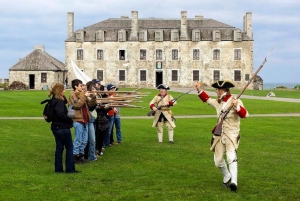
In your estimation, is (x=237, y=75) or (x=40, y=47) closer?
(x=237, y=75)

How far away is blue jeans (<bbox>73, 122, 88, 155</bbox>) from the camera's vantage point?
46.7ft

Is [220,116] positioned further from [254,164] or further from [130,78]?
[130,78]

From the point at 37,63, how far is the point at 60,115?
6900cm

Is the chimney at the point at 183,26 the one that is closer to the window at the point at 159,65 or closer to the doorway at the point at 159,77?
the window at the point at 159,65

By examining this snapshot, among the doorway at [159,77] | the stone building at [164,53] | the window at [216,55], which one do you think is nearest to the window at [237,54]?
the stone building at [164,53]

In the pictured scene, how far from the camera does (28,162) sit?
48.1 ft

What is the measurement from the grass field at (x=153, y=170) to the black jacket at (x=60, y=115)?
112 cm

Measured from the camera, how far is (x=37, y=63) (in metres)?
80.2

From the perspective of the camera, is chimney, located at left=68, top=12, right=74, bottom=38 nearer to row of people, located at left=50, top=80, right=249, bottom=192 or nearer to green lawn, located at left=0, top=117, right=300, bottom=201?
green lawn, located at left=0, top=117, right=300, bottom=201

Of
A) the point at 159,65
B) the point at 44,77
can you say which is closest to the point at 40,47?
the point at 44,77

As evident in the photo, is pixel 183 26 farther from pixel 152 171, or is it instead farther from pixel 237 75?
pixel 152 171

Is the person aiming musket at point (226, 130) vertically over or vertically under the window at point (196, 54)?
under

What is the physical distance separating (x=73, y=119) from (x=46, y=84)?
66.5 m

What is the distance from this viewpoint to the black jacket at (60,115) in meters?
12.9
